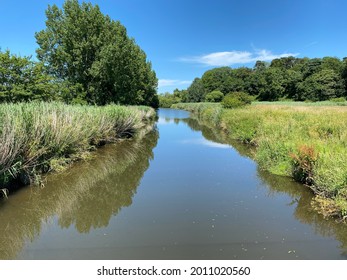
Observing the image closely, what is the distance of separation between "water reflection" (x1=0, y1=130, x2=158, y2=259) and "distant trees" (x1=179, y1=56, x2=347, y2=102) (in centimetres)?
5883

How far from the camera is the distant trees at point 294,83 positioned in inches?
2272

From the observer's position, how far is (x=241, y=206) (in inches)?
247

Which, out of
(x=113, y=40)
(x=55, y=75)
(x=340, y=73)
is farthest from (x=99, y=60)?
(x=340, y=73)

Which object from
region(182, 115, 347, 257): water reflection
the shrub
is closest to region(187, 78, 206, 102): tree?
region(182, 115, 347, 257): water reflection

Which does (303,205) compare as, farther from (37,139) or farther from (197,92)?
(197,92)

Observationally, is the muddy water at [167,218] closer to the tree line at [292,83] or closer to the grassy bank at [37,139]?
the grassy bank at [37,139]

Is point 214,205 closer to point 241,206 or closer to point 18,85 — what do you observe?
point 241,206

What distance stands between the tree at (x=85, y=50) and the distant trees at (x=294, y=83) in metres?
44.6

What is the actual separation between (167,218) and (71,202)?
251 cm

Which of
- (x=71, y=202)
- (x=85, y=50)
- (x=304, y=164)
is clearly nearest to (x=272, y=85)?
(x=85, y=50)

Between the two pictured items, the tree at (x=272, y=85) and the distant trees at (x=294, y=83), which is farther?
the tree at (x=272, y=85)

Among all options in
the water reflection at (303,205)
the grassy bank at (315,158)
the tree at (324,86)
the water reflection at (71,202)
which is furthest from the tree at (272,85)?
the water reflection at (71,202)

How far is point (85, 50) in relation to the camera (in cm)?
2727
